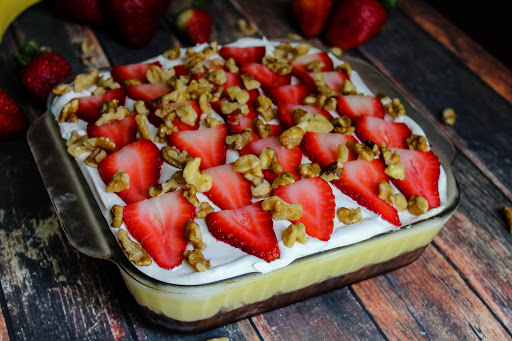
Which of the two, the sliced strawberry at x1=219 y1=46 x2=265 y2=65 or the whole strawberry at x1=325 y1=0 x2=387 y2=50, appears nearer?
the sliced strawberry at x1=219 y1=46 x2=265 y2=65

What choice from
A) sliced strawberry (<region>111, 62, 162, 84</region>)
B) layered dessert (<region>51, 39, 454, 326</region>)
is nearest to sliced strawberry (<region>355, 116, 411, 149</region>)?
layered dessert (<region>51, 39, 454, 326</region>)

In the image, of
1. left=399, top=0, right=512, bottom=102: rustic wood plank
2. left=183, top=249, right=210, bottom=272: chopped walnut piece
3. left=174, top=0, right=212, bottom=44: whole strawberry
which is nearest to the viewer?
left=183, top=249, right=210, bottom=272: chopped walnut piece

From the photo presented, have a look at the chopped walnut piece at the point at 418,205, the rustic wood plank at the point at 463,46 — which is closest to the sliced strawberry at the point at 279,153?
the chopped walnut piece at the point at 418,205

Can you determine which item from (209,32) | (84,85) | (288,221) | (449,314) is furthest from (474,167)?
(84,85)

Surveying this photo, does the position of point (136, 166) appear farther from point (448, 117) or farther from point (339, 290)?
point (448, 117)

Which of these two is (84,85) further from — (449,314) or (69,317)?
(449,314)

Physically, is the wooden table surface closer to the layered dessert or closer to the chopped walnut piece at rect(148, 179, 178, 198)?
the layered dessert

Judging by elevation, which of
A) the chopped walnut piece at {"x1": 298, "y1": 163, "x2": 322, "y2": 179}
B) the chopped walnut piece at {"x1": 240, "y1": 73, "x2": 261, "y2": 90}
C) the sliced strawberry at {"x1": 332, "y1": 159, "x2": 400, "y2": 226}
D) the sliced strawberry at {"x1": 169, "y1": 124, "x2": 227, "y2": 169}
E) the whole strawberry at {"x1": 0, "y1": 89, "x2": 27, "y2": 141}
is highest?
the sliced strawberry at {"x1": 332, "y1": 159, "x2": 400, "y2": 226}

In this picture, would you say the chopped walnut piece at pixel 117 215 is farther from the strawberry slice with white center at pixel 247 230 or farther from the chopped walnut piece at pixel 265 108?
the chopped walnut piece at pixel 265 108
